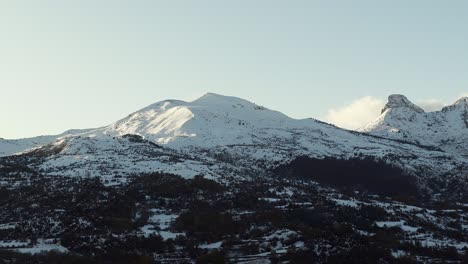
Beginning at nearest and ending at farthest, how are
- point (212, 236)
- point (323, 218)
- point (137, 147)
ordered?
1. point (212, 236)
2. point (323, 218)
3. point (137, 147)

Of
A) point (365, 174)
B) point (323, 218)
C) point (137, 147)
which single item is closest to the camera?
point (323, 218)

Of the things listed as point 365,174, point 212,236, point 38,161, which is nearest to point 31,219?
point 212,236

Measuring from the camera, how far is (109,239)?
89688 millimetres

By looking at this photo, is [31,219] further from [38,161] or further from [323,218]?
[38,161]

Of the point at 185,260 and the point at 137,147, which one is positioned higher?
the point at 137,147

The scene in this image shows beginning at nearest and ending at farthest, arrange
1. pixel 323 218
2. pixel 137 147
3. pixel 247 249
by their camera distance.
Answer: pixel 247 249, pixel 323 218, pixel 137 147

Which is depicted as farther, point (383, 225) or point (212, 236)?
point (383, 225)

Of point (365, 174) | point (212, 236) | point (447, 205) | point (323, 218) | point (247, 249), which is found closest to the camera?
point (247, 249)

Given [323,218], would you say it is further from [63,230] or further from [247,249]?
[63,230]

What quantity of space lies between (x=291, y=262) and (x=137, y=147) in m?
101

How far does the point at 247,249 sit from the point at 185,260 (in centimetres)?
977

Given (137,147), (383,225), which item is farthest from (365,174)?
(383,225)

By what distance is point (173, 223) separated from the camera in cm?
10006

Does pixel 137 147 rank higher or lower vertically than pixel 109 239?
higher
